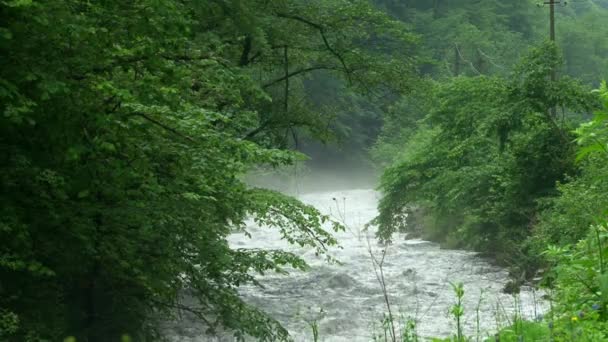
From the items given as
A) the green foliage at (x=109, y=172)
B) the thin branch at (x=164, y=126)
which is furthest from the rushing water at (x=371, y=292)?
the thin branch at (x=164, y=126)

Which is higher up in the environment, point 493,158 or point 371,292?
point 493,158

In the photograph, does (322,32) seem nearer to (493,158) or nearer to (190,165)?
(493,158)

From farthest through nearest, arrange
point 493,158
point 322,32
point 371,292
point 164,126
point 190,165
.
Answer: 1. point 493,158
2. point 322,32
3. point 371,292
4. point 190,165
5. point 164,126

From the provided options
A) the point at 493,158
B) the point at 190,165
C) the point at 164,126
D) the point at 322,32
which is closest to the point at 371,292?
the point at 322,32

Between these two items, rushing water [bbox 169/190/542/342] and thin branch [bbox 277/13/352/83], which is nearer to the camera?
rushing water [bbox 169/190/542/342]

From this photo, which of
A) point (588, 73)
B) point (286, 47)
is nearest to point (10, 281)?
point (286, 47)

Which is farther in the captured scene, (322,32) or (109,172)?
(322,32)

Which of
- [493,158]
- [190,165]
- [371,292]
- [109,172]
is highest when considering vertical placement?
[493,158]

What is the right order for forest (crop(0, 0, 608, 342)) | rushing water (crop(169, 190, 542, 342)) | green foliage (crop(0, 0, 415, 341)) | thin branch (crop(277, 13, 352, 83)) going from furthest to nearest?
thin branch (crop(277, 13, 352, 83))
rushing water (crop(169, 190, 542, 342))
green foliage (crop(0, 0, 415, 341))
forest (crop(0, 0, 608, 342))

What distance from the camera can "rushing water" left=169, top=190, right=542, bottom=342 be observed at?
14155 mm

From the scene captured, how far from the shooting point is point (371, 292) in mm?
18781

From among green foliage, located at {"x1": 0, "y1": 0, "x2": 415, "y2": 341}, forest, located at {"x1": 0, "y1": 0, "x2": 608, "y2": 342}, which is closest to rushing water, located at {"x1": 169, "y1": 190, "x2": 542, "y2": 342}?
forest, located at {"x1": 0, "y1": 0, "x2": 608, "y2": 342}

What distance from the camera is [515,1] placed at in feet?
267

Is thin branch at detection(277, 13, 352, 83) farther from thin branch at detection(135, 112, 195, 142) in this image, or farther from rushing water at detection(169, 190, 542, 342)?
thin branch at detection(135, 112, 195, 142)
